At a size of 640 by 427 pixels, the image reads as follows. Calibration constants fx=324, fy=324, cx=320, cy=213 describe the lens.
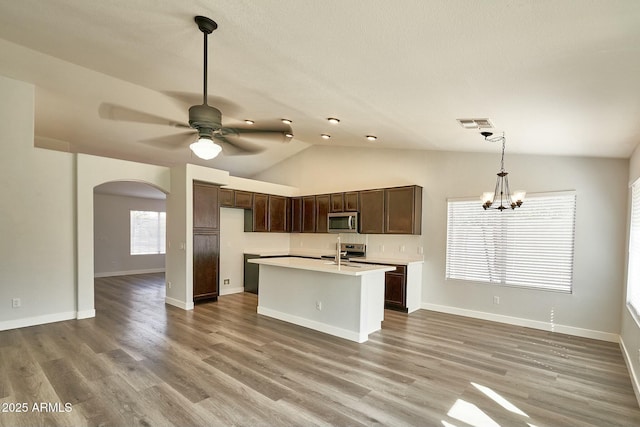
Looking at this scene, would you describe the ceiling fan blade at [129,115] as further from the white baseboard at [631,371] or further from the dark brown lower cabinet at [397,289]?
the white baseboard at [631,371]

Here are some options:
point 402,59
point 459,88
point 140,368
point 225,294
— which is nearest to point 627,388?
point 459,88

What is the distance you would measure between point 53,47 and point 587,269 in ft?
22.1

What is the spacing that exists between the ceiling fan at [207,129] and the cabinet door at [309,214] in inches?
138

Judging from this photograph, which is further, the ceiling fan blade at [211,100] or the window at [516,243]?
the window at [516,243]

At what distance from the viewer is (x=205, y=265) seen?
587 centimetres

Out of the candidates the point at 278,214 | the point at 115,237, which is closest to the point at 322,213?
the point at 278,214

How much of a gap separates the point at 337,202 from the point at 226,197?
7.45ft

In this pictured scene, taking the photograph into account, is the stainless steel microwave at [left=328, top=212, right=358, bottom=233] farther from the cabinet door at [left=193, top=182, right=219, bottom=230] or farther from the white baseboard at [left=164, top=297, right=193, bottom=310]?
the white baseboard at [left=164, top=297, right=193, bottom=310]

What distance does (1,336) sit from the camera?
396cm

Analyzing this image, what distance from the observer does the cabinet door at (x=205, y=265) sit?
18.7 ft

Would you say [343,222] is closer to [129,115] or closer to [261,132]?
[261,132]

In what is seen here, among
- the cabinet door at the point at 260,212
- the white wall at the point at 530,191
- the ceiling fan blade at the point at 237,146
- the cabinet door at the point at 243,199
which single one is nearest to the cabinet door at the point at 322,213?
the white wall at the point at 530,191

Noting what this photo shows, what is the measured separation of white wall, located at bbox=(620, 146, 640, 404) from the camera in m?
2.90

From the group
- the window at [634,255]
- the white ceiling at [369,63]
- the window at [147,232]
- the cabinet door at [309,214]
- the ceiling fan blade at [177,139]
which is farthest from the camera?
the window at [147,232]
